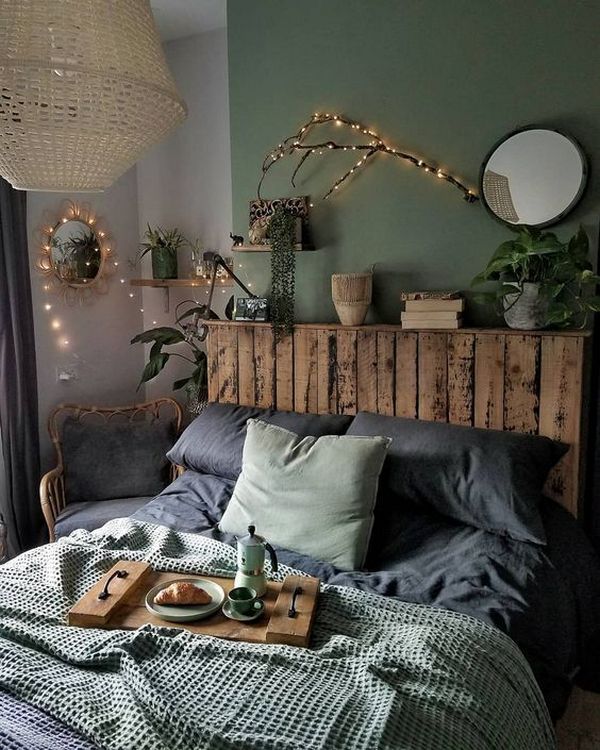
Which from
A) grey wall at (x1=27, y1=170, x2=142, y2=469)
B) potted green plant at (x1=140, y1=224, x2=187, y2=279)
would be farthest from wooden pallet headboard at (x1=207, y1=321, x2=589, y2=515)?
grey wall at (x1=27, y1=170, x2=142, y2=469)

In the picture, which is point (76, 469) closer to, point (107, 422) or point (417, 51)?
point (107, 422)

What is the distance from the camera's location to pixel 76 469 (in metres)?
3.19

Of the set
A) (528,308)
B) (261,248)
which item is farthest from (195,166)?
(528,308)

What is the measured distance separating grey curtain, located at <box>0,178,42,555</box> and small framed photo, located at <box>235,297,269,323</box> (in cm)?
103

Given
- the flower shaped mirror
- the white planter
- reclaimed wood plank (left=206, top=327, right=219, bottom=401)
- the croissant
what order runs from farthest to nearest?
the flower shaped mirror, reclaimed wood plank (left=206, top=327, right=219, bottom=401), the white planter, the croissant

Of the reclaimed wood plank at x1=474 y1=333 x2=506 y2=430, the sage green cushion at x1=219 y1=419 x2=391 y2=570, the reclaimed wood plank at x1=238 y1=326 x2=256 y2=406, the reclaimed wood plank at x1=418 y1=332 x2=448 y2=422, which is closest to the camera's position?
the sage green cushion at x1=219 y1=419 x2=391 y2=570

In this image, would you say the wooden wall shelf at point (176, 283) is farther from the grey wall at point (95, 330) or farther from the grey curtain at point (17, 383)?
the grey curtain at point (17, 383)

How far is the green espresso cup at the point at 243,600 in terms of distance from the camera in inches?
64.4

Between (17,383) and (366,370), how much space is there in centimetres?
166

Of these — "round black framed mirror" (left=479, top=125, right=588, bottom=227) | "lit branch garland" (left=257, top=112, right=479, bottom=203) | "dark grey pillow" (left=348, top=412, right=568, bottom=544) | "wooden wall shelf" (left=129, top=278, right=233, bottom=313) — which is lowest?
"dark grey pillow" (left=348, top=412, right=568, bottom=544)

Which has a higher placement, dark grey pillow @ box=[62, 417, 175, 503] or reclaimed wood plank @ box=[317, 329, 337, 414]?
reclaimed wood plank @ box=[317, 329, 337, 414]

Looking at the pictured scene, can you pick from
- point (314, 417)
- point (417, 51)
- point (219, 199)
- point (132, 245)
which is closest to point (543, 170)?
point (417, 51)

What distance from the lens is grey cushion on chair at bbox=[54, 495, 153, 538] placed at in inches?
113

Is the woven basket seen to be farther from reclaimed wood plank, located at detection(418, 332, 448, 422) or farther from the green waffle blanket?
the green waffle blanket
